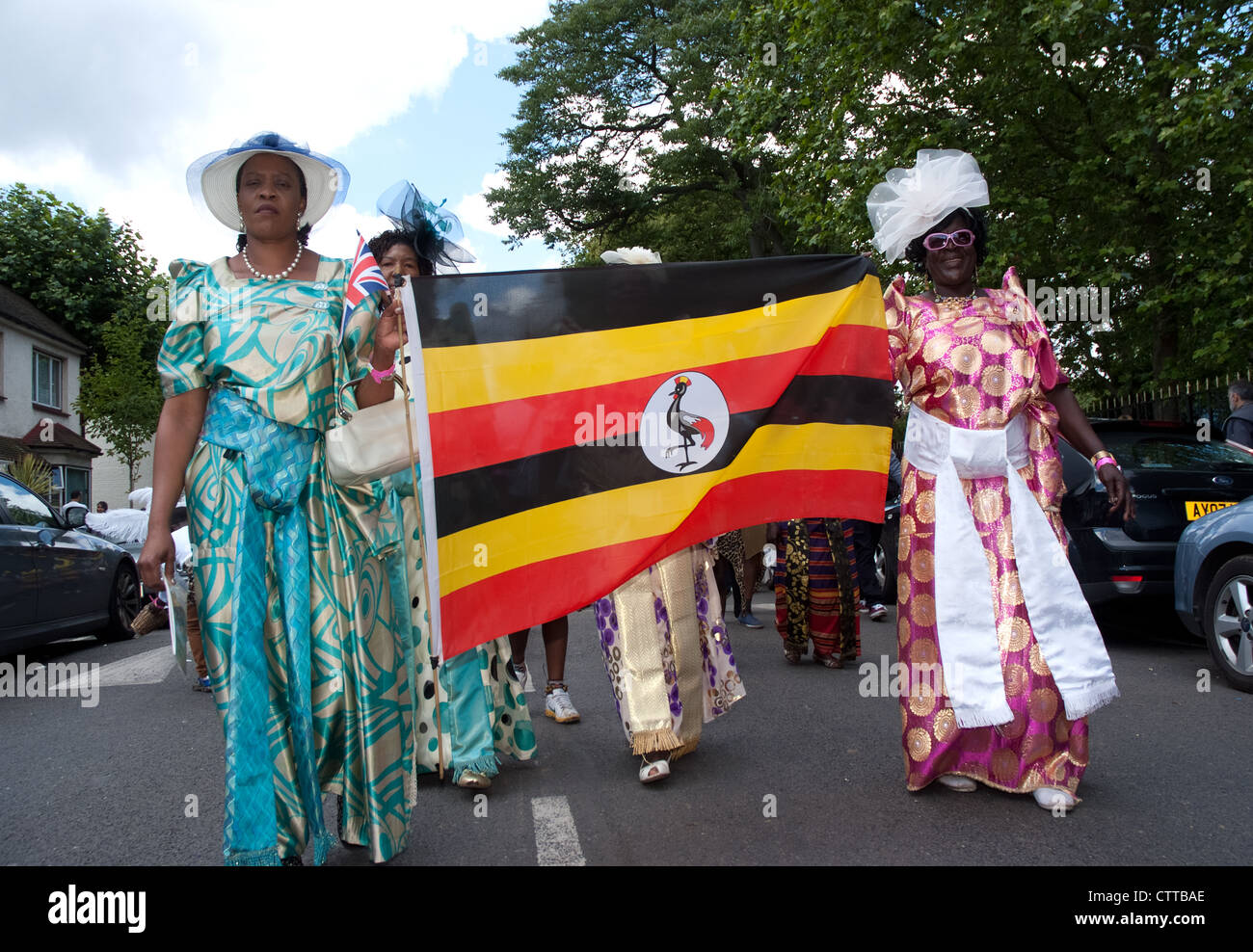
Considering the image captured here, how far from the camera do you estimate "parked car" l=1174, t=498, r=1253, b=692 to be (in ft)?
18.4

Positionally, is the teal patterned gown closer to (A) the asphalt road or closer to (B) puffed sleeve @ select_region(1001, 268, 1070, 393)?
(A) the asphalt road

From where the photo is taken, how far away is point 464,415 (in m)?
3.21

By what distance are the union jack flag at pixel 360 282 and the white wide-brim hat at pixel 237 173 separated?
423 mm

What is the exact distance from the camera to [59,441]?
30.2 metres

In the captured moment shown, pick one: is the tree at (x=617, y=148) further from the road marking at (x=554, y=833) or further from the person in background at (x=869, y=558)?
the road marking at (x=554, y=833)

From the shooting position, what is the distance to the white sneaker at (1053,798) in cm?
349

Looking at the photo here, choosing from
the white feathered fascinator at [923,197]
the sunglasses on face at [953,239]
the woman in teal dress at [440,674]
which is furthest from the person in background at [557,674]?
the sunglasses on face at [953,239]

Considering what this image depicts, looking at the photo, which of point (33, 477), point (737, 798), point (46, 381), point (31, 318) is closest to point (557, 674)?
point (737, 798)

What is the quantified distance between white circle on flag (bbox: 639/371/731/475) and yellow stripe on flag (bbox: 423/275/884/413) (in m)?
0.09

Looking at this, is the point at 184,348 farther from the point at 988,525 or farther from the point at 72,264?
the point at 72,264

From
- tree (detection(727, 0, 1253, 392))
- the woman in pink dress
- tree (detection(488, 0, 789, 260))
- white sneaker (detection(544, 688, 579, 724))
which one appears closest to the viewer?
the woman in pink dress

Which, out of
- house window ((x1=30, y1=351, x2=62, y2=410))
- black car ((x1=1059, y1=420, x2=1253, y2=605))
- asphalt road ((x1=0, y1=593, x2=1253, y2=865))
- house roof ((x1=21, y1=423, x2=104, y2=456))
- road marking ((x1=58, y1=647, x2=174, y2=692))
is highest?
house window ((x1=30, y1=351, x2=62, y2=410))

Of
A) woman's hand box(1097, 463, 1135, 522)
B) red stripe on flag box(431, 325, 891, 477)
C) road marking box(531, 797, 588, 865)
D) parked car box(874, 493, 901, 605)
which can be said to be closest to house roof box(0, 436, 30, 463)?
parked car box(874, 493, 901, 605)

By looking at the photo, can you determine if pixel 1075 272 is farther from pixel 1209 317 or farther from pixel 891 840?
pixel 891 840
